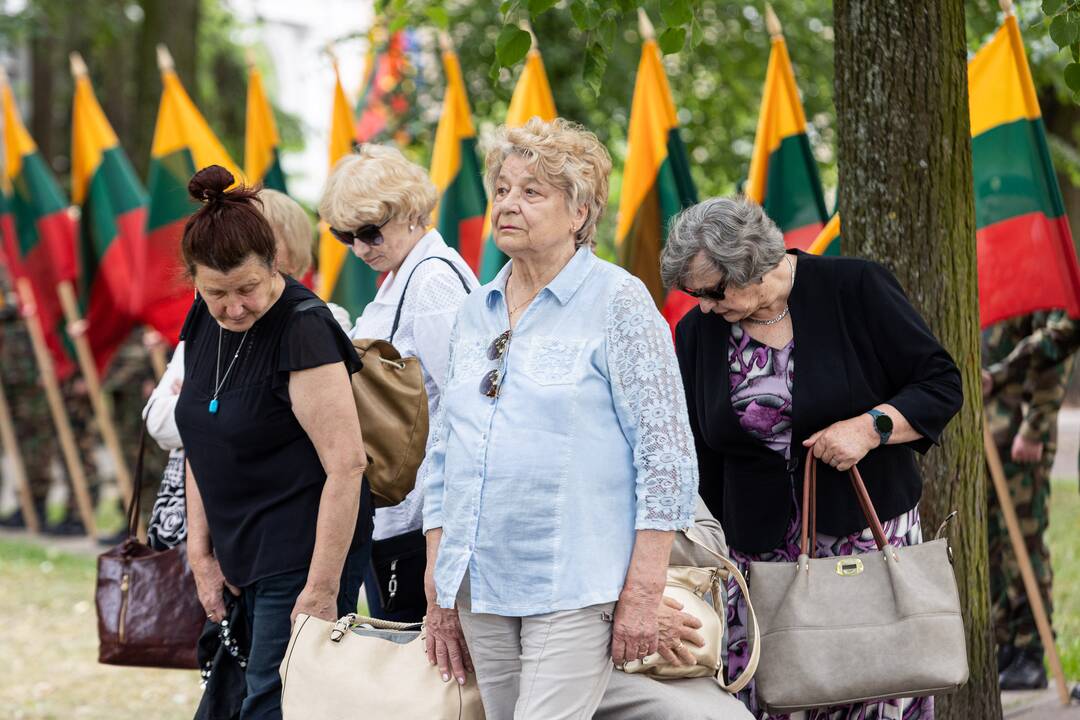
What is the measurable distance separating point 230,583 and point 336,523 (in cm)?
41

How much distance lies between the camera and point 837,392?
344 cm

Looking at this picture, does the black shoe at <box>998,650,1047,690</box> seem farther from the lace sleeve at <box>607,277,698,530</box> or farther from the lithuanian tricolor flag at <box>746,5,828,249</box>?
the lace sleeve at <box>607,277,698,530</box>

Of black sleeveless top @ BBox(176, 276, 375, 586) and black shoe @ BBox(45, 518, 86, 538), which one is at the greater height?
black sleeveless top @ BBox(176, 276, 375, 586)

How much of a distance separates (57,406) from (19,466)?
109 cm

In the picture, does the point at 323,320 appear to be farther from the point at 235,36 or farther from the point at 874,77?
the point at 235,36

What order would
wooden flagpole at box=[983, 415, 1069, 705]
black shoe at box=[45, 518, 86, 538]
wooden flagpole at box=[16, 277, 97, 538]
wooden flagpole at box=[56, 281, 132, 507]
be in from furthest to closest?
black shoe at box=[45, 518, 86, 538] < wooden flagpole at box=[16, 277, 97, 538] < wooden flagpole at box=[56, 281, 132, 507] < wooden flagpole at box=[983, 415, 1069, 705]

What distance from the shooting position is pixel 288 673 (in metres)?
3.18

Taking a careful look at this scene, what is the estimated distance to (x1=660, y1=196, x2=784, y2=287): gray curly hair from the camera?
11.1 feet

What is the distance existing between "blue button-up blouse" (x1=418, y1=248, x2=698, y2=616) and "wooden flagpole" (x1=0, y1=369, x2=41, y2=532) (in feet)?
29.9

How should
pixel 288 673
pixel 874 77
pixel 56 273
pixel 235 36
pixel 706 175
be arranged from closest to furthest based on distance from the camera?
pixel 288 673 → pixel 874 77 → pixel 56 273 → pixel 706 175 → pixel 235 36

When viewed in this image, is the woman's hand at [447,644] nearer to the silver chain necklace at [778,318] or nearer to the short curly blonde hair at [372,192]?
the silver chain necklace at [778,318]

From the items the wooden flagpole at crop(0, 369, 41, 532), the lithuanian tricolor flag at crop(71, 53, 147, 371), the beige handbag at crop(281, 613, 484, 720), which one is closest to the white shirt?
the beige handbag at crop(281, 613, 484, 720)

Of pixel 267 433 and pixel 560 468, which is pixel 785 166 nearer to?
pixel 267 433

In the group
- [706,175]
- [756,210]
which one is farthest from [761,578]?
[706,175]
